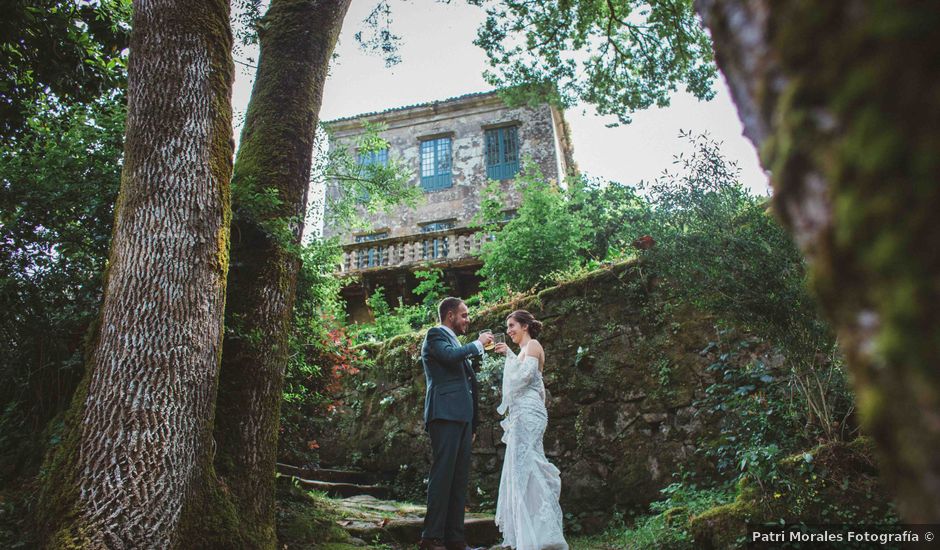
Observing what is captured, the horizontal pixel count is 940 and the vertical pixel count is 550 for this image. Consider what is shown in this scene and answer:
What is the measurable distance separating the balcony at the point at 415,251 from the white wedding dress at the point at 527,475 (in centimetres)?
946

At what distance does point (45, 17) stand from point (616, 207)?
379 inches

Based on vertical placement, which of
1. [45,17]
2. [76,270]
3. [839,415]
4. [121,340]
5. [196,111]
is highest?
[45,17]

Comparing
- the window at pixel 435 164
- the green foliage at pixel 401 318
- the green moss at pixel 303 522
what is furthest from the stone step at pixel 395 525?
the window at pixel 435 164

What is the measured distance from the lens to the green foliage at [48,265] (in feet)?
14.6

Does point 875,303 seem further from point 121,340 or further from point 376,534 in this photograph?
point 376,534

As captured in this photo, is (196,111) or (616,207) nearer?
(196,111)

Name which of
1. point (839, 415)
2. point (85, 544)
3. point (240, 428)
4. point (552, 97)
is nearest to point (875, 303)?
point (85, 544)

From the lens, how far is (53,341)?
14.8 ft

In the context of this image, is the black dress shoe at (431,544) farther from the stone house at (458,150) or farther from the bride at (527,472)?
the stone house at (458,150)

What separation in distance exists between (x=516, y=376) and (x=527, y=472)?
83 cm

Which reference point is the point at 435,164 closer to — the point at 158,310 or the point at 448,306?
the point at 448,306

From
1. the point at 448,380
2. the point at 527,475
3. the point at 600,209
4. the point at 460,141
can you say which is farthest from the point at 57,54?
the point at 460,141

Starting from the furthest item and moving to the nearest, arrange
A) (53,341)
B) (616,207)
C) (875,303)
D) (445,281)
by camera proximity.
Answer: (445,281)
(616,207)
(53,341)
(875,303)

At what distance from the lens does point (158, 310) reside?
3295 millimetres
